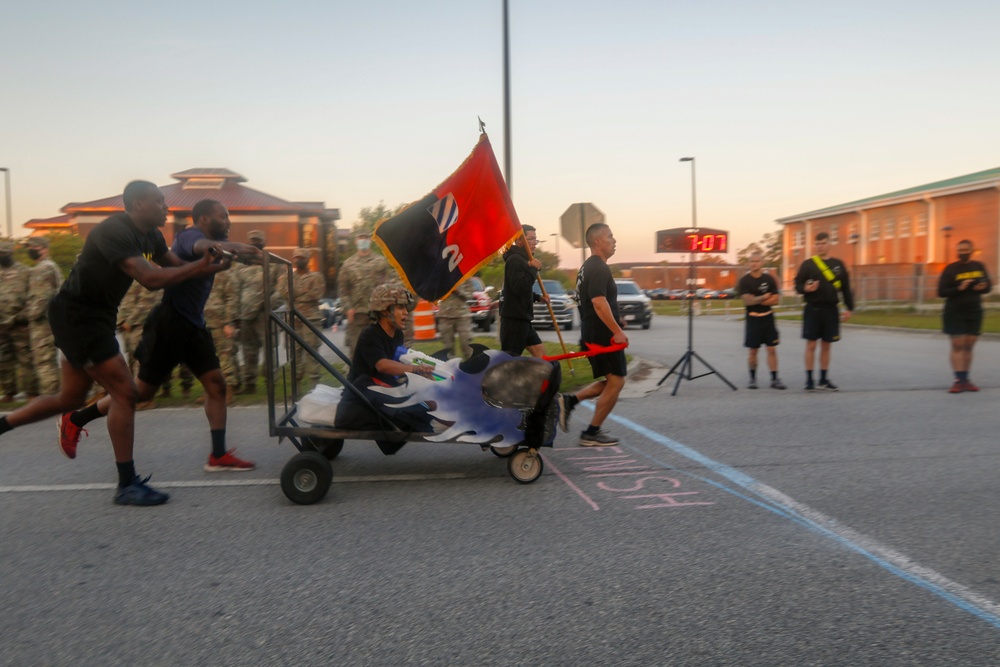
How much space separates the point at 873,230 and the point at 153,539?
192 ft

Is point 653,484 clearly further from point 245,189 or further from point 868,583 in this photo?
point 245,189

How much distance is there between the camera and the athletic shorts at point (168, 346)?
560 cm

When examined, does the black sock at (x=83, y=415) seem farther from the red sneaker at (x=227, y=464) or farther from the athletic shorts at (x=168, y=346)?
the red sneaker at (x=227, y=464)

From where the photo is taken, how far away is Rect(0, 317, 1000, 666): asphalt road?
304cm

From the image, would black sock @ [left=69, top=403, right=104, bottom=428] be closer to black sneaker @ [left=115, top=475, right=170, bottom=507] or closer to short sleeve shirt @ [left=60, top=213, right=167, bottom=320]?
black sneaker @ [left=115, top=475, right=170, bottom=507]

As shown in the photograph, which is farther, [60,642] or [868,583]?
[868,583]

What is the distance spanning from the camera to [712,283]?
131000 millimetres

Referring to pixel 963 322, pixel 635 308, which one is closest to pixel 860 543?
pixel 963 322

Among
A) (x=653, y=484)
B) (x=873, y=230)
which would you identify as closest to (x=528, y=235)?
(x=653, y=484)

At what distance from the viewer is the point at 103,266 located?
488cm

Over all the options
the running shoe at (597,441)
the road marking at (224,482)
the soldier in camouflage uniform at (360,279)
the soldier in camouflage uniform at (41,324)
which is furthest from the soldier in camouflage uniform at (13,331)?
the running shoe at (597,441)

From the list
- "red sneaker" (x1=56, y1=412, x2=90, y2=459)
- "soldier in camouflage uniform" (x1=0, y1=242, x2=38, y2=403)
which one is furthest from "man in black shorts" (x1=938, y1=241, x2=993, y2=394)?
"soldier in camouflage uniform" (x1=0, y1=242, x2=38, y2=403)

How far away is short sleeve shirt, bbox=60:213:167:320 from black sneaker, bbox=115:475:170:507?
1.11 m

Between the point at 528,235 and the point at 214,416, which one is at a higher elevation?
the point at 528,235
